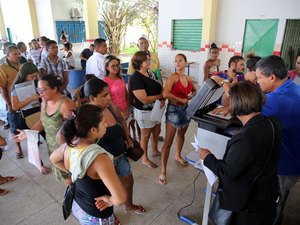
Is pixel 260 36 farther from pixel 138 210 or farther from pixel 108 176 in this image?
pixel 108 176

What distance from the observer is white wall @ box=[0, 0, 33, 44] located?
354 inches

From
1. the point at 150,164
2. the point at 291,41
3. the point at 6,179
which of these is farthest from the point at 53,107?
the point at 291,41

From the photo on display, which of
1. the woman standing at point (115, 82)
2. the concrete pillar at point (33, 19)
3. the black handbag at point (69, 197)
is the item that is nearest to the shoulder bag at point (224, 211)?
the black handbag at point (69, 197)

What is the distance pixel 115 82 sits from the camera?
109 inches

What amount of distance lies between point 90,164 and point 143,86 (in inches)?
59.3

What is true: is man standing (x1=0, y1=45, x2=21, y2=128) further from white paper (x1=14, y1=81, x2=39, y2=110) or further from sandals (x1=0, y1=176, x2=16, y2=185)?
sandals (x1=0, y1=176, x2=16, y2=185)

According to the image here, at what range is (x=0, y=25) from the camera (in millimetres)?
10391

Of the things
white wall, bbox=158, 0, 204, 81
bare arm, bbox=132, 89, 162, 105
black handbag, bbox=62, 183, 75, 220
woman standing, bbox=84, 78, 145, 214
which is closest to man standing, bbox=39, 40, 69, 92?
bare arm, bbox=132, 89, 162, 105

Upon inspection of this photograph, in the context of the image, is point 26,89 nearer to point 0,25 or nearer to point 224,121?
point 224,121

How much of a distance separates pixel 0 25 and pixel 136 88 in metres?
11.1

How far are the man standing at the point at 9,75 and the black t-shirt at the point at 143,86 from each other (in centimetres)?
166

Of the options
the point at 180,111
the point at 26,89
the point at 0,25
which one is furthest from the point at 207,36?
the point at 0,25

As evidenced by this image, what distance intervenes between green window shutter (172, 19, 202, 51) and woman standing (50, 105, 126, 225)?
6.39 meters

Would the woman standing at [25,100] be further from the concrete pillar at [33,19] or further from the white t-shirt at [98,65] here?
the concrete pillar at [33,19]
